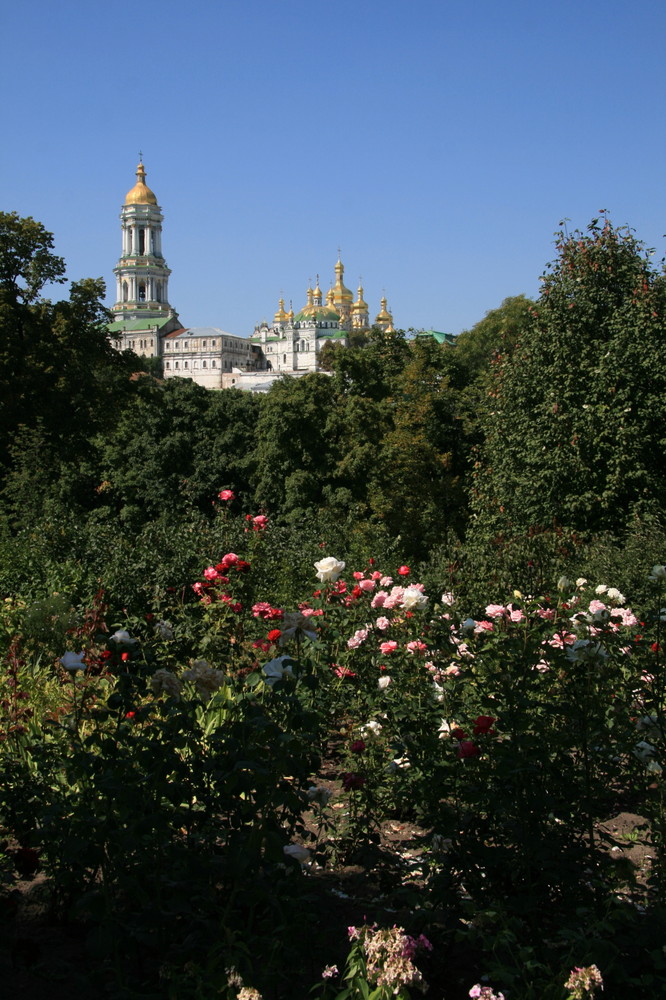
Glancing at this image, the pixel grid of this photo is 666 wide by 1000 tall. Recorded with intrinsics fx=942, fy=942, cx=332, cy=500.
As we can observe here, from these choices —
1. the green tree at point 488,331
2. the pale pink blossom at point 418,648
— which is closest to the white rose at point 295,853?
the pale pink blossom at point 418,648

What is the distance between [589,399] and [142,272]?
133329mm

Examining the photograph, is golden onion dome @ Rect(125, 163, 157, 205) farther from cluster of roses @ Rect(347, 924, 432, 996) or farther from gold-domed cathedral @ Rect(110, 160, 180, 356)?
cluster of roses @ Rect(347, 924, 432, 996)

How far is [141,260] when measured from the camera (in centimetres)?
13600

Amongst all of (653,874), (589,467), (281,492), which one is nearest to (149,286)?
(281,492)

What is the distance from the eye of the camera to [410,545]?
2123 centimetres

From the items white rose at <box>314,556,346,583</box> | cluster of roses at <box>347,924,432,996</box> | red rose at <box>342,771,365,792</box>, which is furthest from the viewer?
white rose at <box>314,556,346,583</box>

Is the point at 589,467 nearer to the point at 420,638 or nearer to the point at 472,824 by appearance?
the point at 420,638

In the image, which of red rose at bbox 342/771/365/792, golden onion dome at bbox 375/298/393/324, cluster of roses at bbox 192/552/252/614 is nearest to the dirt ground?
red rose at bbox 342/771/365/792

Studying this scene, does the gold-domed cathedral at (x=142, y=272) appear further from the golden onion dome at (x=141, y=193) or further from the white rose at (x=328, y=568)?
the white rose at (x=328, y=568)

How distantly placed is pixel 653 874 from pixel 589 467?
31.2ft

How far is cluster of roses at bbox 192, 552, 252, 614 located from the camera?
5.13 meters

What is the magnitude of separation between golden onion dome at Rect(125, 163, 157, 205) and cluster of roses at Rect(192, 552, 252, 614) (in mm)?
139359

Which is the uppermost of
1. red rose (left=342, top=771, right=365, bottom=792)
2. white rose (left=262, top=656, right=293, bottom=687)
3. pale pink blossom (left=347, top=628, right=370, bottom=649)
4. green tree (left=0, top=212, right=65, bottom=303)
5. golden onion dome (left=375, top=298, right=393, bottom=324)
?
golden onion dome (left=375, top=298, right=393, bottom=324)

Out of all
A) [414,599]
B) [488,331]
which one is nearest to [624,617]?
[414,599]
